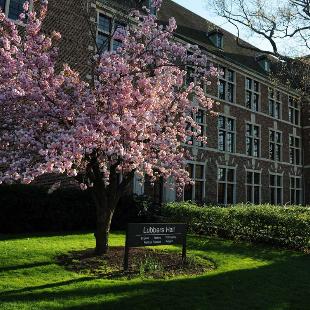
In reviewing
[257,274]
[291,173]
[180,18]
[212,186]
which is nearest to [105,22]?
[180,18]

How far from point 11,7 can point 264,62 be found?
22.0 m

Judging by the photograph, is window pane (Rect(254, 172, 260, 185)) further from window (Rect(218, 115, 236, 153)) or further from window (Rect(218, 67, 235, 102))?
window (Rect(218, 67, 235, 102))

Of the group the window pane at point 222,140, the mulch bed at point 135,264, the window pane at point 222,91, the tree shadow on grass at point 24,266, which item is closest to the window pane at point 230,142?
the window pane at point 222,140

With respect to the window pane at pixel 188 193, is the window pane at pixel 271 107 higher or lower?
higher

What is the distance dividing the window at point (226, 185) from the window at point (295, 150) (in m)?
8.78

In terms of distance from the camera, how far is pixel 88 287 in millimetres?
7742

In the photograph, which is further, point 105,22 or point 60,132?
point 105,22

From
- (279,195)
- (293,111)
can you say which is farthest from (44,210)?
(293,111)

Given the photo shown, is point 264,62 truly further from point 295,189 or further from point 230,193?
point 230,193

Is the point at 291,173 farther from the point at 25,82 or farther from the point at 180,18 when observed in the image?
the point at 25,82

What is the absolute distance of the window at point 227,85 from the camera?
28.5 meters

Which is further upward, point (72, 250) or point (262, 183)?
point (262, 183)

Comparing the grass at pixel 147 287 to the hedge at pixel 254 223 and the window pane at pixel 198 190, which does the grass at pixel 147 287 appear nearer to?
the hedge at pixel 254 223

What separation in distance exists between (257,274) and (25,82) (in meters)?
6.61
